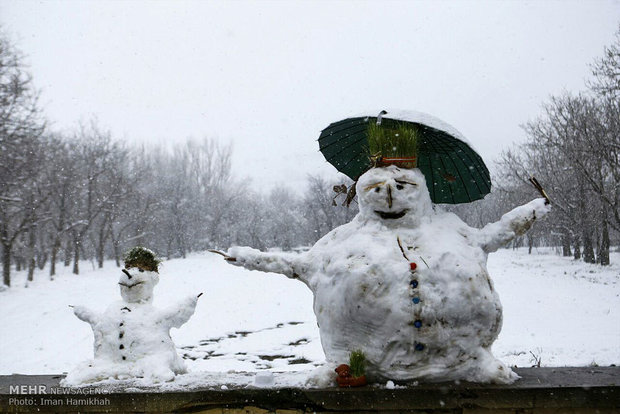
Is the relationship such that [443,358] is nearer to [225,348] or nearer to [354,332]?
[354,332]

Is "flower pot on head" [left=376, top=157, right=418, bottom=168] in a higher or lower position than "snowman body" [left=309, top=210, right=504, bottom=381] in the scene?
higher

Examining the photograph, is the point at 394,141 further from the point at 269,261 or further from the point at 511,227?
the point at 269,261

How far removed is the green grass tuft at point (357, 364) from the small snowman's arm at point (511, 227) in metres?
0.96

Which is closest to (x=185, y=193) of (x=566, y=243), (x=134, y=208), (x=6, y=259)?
(x=134, y=208)

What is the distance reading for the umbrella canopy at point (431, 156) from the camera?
279cm

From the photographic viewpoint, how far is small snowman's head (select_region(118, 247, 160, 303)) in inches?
125

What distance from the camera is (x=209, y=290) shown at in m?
17.5

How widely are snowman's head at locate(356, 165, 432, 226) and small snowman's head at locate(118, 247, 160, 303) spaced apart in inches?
64.3

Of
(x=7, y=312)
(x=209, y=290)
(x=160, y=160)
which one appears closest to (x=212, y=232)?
(x=160, y=160)

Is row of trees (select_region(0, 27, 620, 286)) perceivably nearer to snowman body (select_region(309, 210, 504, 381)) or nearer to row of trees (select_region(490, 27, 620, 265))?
row of trees (select_region(490, 27, 620, 265))

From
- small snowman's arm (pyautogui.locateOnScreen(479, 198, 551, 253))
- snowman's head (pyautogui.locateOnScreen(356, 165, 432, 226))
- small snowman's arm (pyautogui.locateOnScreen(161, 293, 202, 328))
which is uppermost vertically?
snowman's head (pyautogui.locateOnScreen(356, 165, 432, 226))

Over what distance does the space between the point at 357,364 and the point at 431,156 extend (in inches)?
53.8

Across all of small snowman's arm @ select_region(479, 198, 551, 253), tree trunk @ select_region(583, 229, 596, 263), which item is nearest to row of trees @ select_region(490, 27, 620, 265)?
tree trunk @ select_region(583, 229, 596, 263)

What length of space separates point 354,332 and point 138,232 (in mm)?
33471
